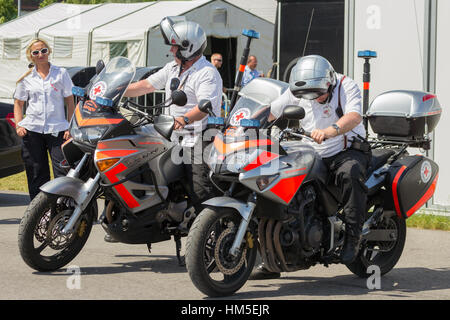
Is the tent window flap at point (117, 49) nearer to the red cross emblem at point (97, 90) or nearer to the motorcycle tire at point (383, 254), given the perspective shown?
the red cross emblem at point (97, 90)

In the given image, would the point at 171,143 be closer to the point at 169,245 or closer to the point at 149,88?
the point at 149,88

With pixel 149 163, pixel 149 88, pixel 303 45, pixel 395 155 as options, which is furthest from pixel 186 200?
pixel 303 45

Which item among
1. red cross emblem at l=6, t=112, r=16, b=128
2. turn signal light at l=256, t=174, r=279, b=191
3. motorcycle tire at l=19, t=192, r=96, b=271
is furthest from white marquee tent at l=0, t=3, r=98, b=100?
turn signal light at l=256, t=174, r=279, b=191

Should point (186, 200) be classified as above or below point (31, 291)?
above

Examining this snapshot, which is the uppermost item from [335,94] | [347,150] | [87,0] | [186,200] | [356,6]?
[87,0]

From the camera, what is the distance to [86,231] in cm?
681

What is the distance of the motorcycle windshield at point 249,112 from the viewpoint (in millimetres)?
5985

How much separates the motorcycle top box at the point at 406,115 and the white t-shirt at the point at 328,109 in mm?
741

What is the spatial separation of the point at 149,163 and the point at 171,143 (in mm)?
279

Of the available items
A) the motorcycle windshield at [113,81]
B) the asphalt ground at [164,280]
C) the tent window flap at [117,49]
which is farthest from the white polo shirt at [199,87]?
the tent window flap at [117,49]

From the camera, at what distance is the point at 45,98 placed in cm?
880

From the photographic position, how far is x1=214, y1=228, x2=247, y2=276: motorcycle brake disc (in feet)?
19.0

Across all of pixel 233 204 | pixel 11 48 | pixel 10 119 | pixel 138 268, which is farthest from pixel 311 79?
pixel 11 48

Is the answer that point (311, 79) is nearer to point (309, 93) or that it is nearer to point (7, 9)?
point (309, 93)
